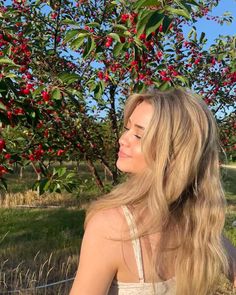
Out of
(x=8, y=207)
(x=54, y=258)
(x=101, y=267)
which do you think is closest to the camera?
(x=101, y=267)

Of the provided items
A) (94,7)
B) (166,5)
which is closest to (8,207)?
(94,7)

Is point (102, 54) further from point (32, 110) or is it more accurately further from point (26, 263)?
point (26, 263)

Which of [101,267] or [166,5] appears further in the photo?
[166,5]

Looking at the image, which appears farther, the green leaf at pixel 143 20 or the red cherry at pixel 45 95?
the red cherry at pixel 45 95

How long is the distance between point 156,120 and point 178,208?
311mm

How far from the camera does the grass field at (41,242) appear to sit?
383cm

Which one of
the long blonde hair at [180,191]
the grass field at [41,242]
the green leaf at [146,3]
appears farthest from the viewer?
the grass field at [41,242]

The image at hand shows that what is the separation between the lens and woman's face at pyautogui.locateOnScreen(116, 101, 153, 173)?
1.45 meters

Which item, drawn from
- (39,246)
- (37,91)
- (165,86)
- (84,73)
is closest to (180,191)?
(165,86)

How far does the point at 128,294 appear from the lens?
1.34m

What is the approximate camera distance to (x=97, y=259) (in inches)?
49.7

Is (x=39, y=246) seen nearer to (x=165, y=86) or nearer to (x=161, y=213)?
(x=165, y=86)

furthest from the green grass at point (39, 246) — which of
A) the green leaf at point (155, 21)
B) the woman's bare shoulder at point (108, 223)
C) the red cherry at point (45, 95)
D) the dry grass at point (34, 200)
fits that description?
the woman's bare shoulder at point (108, 223)

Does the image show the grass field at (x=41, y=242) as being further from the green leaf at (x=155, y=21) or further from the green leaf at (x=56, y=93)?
the green leaf at (x=155, y=21)
